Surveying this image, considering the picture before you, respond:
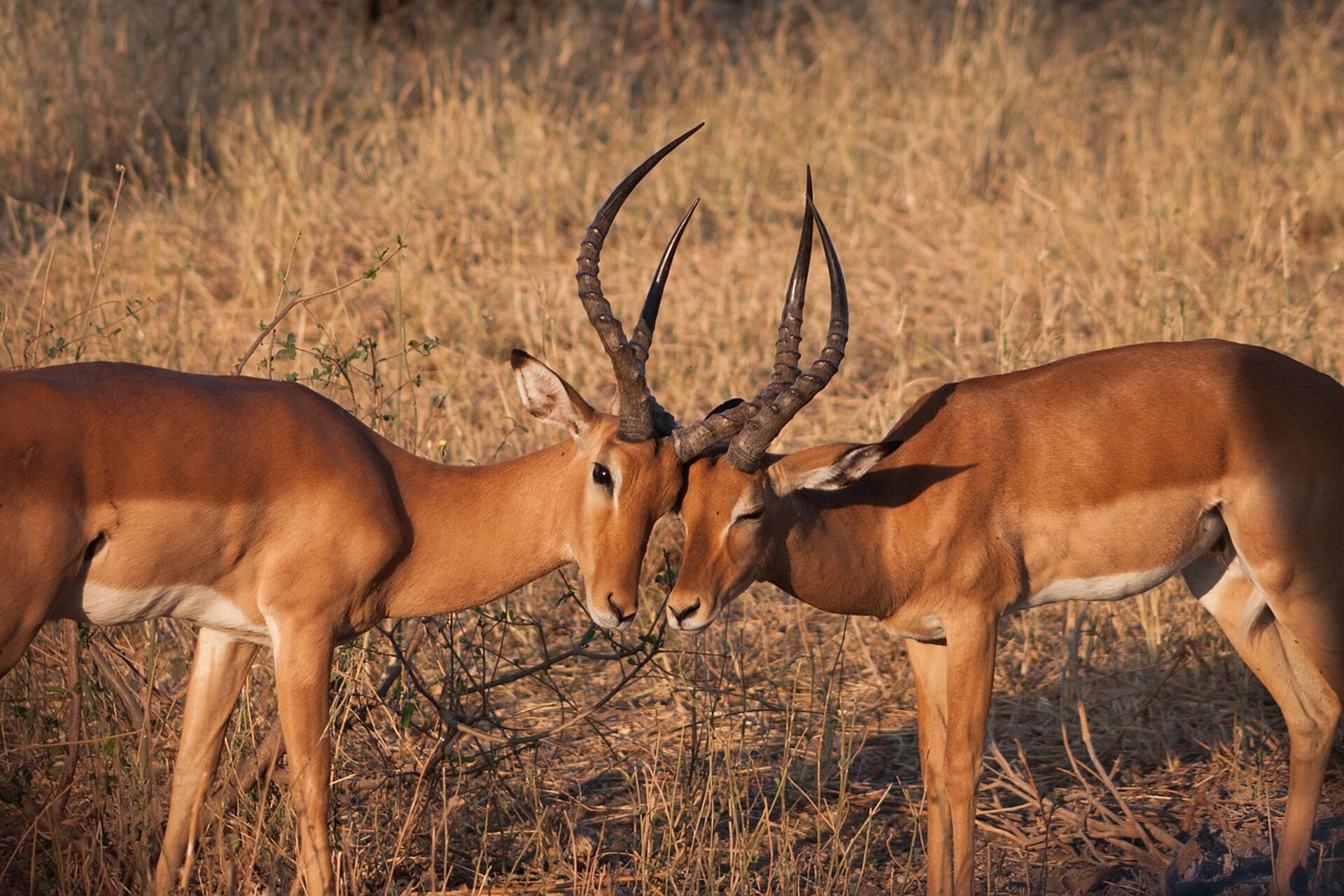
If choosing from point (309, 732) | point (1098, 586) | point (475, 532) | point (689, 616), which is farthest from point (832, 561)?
point (309, 732)

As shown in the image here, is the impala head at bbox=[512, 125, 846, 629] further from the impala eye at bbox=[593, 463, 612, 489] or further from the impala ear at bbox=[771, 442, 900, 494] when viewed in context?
the impala ear at bbox=[771, 442, 900, 494]

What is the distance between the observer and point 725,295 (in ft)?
29.2

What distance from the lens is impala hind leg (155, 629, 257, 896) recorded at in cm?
444

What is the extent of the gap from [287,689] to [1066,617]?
3.48m

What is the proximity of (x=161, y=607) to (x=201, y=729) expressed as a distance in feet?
1.71

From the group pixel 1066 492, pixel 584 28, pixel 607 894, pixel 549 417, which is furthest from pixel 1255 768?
pixel 584 28

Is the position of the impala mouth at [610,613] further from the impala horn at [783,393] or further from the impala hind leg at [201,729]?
the impala hind leg at [201,729]

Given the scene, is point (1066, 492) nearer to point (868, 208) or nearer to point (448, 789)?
point (448, 789)

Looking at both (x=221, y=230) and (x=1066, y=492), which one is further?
(x=221, y=230)

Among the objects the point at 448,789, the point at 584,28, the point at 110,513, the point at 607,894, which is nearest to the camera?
the point at 110,513

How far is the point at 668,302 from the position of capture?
895 cm

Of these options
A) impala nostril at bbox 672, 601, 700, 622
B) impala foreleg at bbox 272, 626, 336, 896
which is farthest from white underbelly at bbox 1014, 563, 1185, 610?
impala foreleg at bbox 272, 626, 336, 896

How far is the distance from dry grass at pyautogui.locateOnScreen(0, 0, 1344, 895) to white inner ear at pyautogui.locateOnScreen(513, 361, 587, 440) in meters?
0.64

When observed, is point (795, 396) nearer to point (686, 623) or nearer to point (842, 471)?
point (842, 471)
